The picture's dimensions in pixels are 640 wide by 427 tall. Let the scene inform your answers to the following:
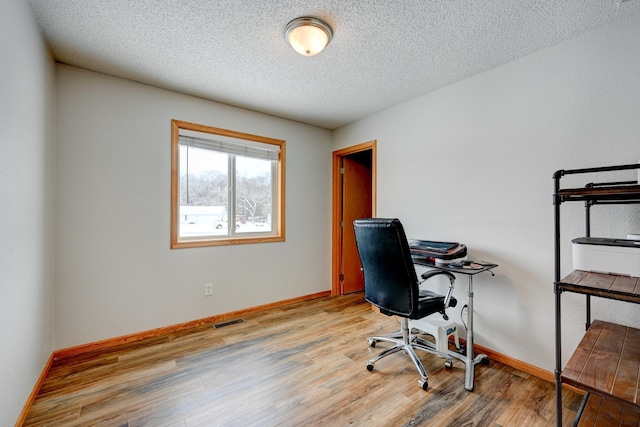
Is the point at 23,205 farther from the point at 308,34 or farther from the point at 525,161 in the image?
the point at 525,161

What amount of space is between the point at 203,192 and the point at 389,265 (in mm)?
2145

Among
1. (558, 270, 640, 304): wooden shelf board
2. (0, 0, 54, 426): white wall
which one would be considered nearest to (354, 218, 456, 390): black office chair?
(558, 270, 640, 304): wooden shelf board

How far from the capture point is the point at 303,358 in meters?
2.19

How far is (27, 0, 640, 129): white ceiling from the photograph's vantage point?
5.25 feet

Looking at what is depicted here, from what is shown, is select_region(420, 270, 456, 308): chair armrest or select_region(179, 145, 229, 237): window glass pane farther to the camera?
select_region(179, 145, 229, 237): window glass pane

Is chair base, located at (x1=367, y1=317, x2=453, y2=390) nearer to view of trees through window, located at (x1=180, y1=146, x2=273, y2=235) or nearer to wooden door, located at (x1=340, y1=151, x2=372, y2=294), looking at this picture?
wooden door, located at (x1=340, y1=151, x2=372, y2=294)

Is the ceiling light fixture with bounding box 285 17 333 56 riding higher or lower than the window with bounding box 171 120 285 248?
higher

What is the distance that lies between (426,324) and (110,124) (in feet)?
10.6

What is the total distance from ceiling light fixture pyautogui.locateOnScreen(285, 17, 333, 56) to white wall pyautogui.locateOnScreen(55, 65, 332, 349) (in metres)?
0.98

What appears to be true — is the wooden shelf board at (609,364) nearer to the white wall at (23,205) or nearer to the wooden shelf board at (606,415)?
the wooden shelf board at (606,415)

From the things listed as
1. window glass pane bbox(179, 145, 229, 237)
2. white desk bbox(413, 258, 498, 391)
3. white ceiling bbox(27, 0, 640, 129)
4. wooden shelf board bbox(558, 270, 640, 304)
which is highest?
white ceiling bbox(27, 0, 640, 129)

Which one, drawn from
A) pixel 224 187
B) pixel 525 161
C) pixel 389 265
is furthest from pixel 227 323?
pixel 525 161

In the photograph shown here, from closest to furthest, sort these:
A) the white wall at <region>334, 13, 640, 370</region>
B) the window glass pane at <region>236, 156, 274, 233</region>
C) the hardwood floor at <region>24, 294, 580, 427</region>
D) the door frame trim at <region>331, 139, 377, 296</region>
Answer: the hardwood floor at <region>24, 294, 580, 427</region> < the white wall at <region>334, 13, 640, 370</region> < the window glass pane at <region>236, 156, 274, 233</region> < the door frame trim at <region>331, 139, 377, 296</region>

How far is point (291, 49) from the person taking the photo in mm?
2012
